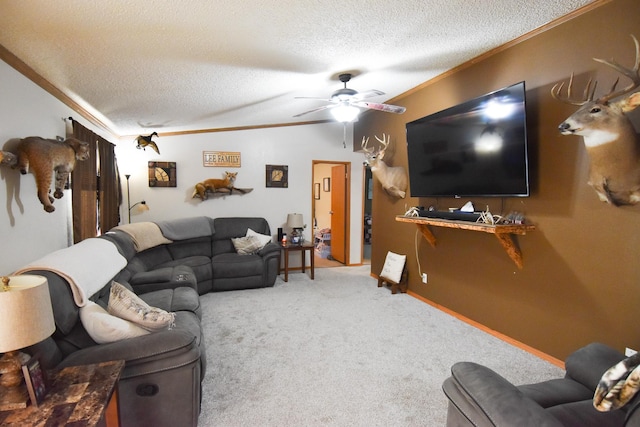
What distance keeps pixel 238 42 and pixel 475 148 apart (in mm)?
2286

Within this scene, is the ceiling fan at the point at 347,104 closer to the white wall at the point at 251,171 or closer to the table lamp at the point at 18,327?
the white wall at the point at 251,171

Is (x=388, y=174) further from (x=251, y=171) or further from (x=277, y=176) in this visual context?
(x=251, y=171)

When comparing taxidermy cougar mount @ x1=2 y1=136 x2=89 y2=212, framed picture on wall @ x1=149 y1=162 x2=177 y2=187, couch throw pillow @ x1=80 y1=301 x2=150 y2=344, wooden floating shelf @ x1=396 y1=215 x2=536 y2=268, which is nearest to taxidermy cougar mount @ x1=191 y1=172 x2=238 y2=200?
framed picture on wall @ x1=149 y1=162 x2=177 y2=187

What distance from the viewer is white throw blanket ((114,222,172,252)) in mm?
3618

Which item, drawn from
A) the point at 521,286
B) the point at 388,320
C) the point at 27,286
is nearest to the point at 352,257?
the point at 388,320

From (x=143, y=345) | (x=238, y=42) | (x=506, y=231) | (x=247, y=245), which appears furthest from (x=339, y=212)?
(x=143, y=345)

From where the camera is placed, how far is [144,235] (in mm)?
3840

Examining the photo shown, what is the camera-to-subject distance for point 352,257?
6.02 meters

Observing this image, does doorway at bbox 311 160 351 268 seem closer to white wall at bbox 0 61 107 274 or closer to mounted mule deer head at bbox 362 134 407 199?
mounted mule deer head at bbox 362 134 407 199

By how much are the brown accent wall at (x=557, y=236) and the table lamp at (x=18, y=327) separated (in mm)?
3268

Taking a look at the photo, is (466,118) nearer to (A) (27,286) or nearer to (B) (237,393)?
(B) (237,393)

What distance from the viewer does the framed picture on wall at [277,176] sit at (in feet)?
17.9

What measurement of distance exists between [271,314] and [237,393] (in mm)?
1416

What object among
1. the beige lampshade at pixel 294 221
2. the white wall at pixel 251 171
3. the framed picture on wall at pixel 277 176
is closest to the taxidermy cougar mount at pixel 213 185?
the white wall at pixel 251 171
